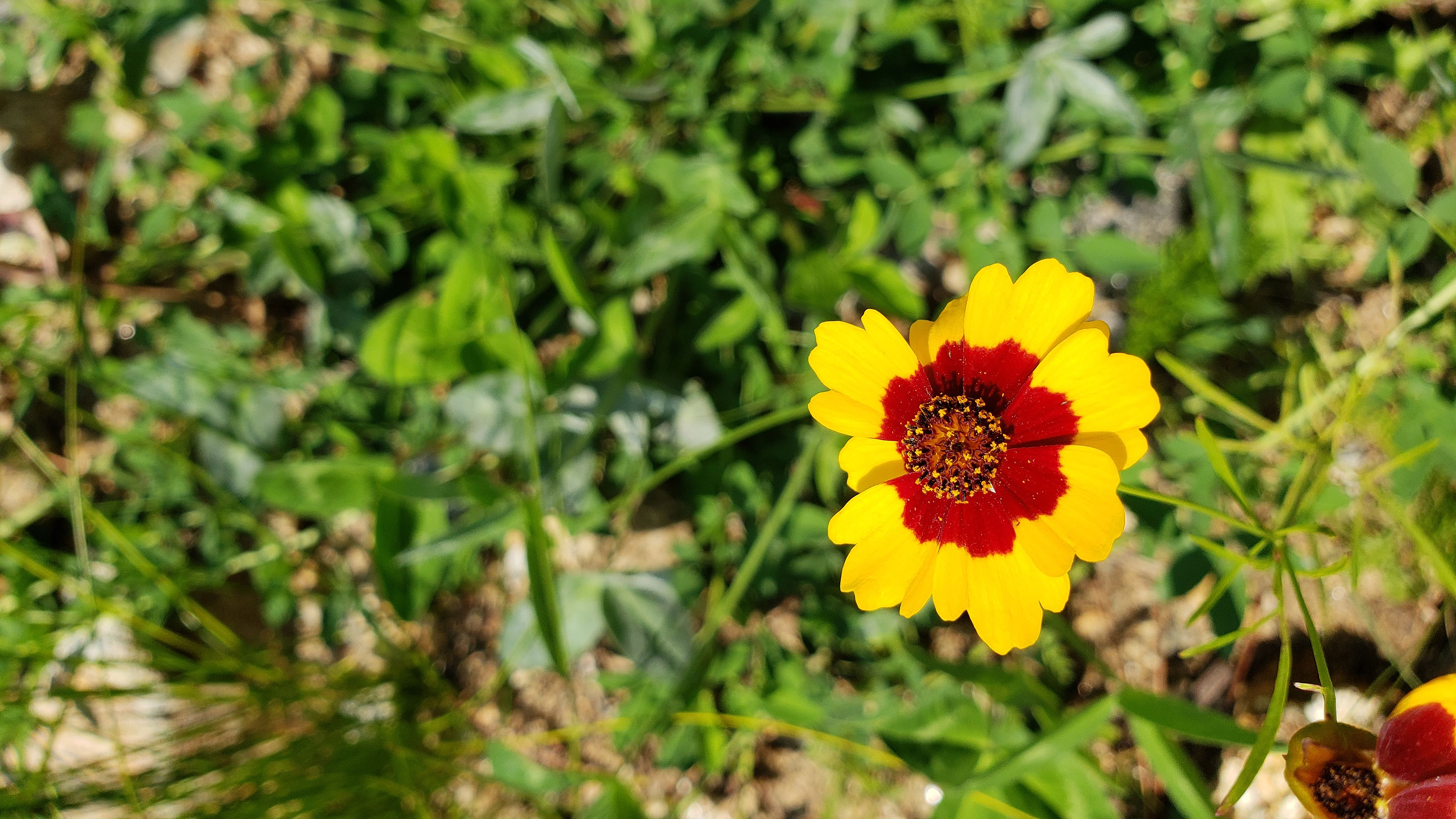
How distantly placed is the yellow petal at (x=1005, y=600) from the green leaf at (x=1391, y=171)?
1.20m

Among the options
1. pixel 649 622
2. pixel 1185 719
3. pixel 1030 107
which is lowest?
pixel 649 622

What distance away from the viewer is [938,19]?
2092 mm

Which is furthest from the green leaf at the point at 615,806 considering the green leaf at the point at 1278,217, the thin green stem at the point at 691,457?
the green leaf at the point at 1278,217

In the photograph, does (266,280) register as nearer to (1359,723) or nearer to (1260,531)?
(1260,531)

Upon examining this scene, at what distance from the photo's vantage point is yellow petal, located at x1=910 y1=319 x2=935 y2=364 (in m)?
1.23

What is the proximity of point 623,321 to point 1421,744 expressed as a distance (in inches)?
62.1

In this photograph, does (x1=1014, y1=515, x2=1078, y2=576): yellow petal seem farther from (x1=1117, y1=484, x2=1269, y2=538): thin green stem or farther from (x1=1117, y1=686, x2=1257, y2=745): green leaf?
(x1=1117, y1=686, x2=1257, y2=745): green leaf

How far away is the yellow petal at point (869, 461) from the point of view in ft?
4.01

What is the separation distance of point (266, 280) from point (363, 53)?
2.69ft

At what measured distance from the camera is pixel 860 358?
1178mm

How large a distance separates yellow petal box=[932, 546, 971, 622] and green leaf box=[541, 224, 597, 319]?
0.96m

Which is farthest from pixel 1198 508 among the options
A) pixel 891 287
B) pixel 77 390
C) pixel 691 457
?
pixel 77 390

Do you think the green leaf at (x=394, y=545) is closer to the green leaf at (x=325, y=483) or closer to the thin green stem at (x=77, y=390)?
the green leaf at (x=325, y=483)

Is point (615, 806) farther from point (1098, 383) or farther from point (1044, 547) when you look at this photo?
point (1098, 383)
